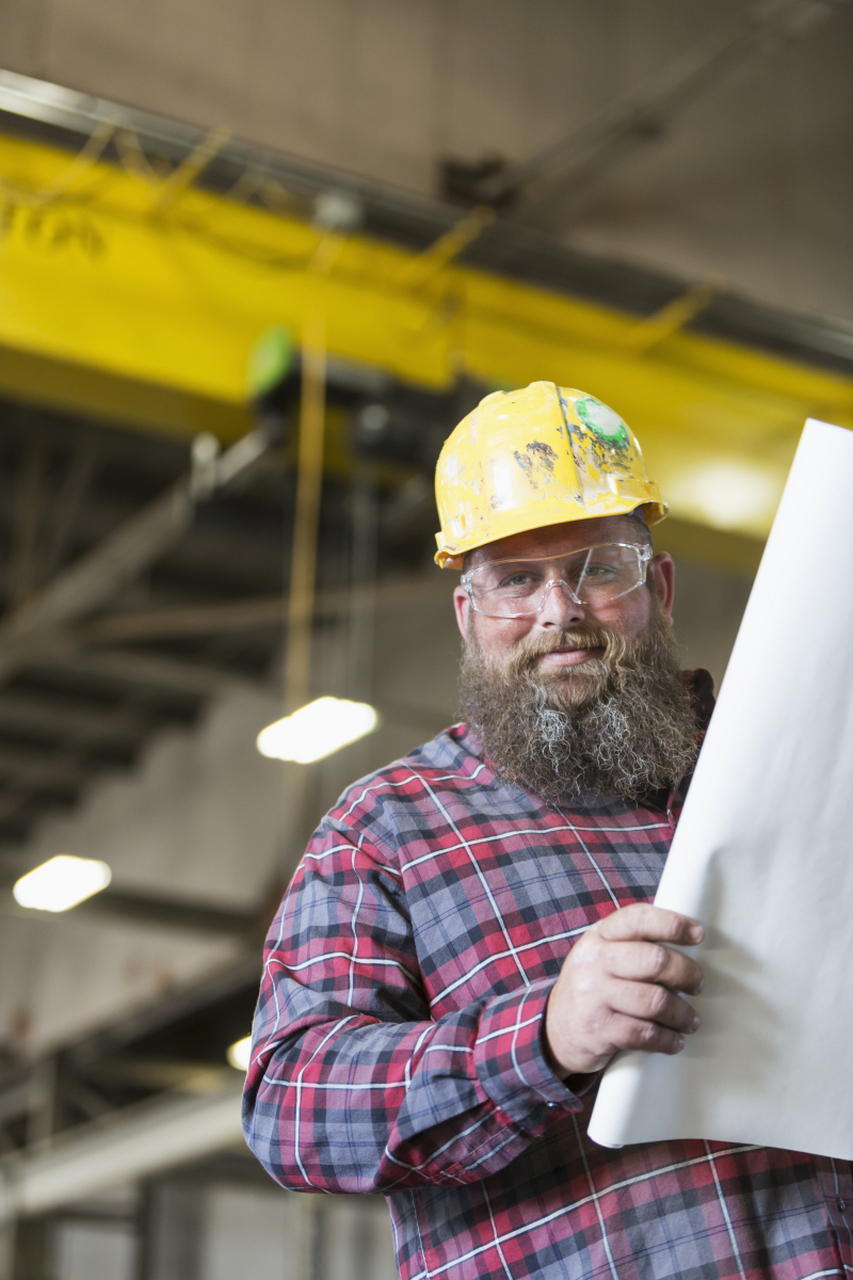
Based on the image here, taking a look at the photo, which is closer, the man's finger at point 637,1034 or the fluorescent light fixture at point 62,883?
the man's finger at point 637,1034

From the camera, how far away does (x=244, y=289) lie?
5.37 m

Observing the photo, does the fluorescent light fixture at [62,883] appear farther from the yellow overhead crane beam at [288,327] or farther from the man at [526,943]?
the man at [526,943]

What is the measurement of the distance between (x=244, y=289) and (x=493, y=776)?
13.1 ft

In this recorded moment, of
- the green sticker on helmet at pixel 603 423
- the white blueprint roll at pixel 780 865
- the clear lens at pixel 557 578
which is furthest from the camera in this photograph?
the green sticker on helmet at pixel 603 423

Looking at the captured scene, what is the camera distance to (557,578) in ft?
6.00

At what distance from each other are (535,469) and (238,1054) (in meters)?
10.8

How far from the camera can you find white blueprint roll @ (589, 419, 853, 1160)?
1283 mm

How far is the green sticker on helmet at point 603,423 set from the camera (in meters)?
1.95

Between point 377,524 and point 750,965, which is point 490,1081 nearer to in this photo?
point 750,965

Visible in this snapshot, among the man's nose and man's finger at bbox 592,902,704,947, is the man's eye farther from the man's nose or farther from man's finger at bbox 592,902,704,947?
man's finger at bbox 592,902,704,947

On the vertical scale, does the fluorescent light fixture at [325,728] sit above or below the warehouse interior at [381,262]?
below

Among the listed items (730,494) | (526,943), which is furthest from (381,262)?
(526,943)

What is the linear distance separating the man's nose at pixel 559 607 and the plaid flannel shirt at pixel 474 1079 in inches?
9.6

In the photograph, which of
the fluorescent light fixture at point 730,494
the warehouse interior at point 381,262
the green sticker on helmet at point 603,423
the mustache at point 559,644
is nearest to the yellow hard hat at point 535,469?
the green sticker on helmet at point 603,423
